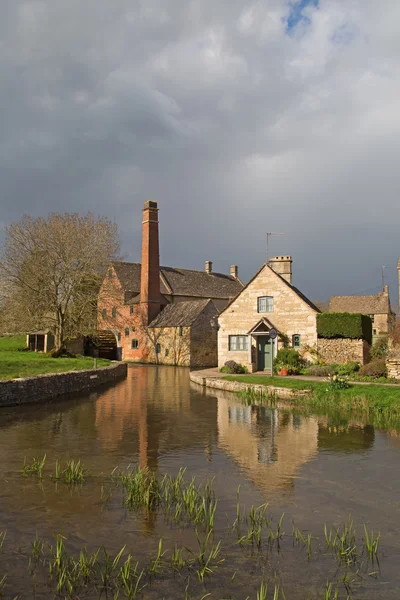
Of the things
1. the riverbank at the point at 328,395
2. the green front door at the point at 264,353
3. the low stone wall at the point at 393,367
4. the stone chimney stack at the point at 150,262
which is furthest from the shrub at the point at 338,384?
the stone chimney stack at the point at 150,262

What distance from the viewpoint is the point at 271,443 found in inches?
518

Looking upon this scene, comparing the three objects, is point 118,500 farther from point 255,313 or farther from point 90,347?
point 90,347

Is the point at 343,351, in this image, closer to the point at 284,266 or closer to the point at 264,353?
the point at 264,353

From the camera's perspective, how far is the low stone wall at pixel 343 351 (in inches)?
1101

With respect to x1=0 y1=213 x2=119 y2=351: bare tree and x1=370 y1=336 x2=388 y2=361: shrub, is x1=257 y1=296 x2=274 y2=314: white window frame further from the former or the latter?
x1=0 y1=213 x2=119 y2=351: bare tree

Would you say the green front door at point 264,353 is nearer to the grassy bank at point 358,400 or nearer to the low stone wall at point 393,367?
the grassy bank at point 358,400

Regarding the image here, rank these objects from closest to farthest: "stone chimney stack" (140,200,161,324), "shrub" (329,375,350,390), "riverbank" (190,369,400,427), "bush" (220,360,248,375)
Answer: "riverbank" (190,369,400,427), "shrub" (329,375,350,390), "bush" (220,360,248,375), "stone chimney stack" (140,200,161,324)

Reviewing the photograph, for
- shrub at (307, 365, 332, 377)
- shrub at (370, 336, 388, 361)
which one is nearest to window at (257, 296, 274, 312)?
shrub at (307, 365, 332, 377)

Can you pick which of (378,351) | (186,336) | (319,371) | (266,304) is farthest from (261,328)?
(186,336)

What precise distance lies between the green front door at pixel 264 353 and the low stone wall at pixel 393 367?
9774mm

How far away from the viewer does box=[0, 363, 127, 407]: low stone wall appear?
19297 millimetres

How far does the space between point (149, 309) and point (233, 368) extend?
67.2 feet

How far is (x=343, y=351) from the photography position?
2830cm

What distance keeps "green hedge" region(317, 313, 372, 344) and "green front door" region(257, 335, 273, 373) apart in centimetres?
371
